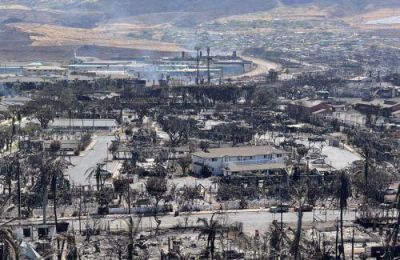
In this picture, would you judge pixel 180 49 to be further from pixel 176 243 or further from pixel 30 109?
pixel 176 243

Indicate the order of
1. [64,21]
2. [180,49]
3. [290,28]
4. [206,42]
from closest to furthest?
[180,49] → [206,42] → [290,28] → [64,21]

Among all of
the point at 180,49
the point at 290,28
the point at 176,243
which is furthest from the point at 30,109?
the point at 290,28

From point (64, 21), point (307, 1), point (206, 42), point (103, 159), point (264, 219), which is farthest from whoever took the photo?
point (307, 1)

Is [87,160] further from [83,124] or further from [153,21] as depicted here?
[153,21]

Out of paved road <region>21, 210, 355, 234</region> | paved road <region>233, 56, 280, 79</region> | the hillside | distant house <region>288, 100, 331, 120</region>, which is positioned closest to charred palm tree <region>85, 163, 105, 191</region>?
paved road <region>21, 210, 355, 234</region>

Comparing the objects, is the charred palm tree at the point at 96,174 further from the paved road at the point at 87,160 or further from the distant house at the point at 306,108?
the distant house at the point at 306,108

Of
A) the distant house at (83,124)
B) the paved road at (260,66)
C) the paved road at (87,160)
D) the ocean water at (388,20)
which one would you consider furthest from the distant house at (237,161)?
the ocean water at (388,20)

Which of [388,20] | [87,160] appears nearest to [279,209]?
[87,160]
